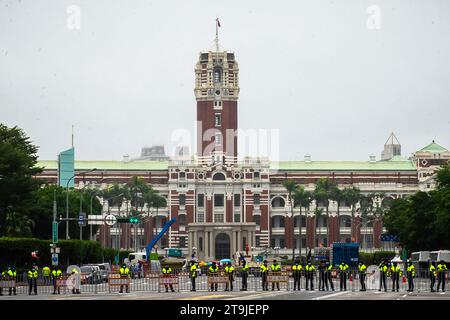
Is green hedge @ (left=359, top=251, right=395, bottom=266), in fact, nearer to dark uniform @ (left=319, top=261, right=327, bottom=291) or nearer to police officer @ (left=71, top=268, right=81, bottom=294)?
dark uniform @ (left=319, top=261, right=327, bottom=291)

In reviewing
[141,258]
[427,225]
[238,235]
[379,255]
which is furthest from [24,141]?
[238,235]

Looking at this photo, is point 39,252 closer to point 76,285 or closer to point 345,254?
point 76,285

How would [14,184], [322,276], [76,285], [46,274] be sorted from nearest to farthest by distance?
1. [76,285]
2. [322,276]
3. [46,274]
4. [14,184]

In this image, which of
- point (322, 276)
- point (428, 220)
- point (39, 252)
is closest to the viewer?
point (322, 276)

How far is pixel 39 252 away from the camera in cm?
10019

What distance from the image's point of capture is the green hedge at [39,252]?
3748 inches

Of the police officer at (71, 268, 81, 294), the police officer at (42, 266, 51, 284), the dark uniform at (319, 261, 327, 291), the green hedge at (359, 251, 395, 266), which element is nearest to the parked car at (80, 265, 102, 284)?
the police officer at (42, 266, 51, 284)

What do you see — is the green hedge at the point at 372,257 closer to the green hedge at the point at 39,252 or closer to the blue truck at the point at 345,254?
the blue truck at the point at 345,254

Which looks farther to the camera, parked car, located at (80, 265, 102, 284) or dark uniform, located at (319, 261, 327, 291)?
parked car, located at (80, 265, 102, 284)

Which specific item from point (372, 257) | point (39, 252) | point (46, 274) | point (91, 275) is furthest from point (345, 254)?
point (46, 274)

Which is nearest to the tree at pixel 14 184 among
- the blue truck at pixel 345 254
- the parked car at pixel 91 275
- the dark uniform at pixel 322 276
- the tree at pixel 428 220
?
the parked car at pixel 91 275

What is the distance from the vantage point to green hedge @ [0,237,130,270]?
9519 cm
